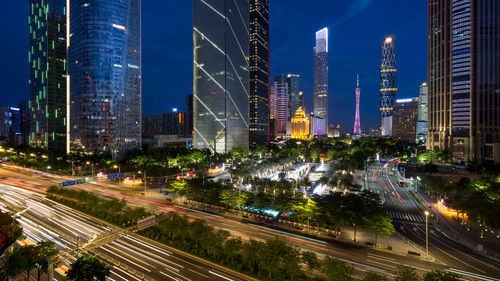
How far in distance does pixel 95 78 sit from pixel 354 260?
4230 inches

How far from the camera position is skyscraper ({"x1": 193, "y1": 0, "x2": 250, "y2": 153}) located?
10881 centimetres

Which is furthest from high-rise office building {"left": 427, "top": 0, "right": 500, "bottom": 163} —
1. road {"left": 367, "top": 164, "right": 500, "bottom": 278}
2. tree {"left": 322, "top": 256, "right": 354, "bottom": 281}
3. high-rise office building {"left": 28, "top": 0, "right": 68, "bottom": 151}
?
high-rise office building {"left": 28, "top": 0, "right": 68, "bottom": 151}

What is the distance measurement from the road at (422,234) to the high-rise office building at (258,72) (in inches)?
4504

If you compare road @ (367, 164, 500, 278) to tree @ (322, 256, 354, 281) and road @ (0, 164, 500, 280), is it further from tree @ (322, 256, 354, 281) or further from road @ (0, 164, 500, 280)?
tree @ (322, 256, 354, 281)

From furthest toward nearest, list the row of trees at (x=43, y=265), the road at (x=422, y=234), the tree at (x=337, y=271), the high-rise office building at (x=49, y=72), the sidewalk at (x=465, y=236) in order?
the high-rise office building at (x=49, y=72)
the sidewalk at (x=465, y=236)
the road at (x=422, y=234)
the row of trees at (x=43, y=265)
the tree at (x=337, y=271)

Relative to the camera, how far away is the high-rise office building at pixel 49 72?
424ft

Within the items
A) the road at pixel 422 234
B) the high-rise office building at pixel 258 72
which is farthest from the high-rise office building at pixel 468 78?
the high-rise office building at pixel 258 72

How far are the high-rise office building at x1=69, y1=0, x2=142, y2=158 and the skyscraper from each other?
95.8ft

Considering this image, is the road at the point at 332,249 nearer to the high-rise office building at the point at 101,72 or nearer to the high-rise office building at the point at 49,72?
the high-rise office building at the point at 101,72

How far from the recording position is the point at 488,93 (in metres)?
90.6

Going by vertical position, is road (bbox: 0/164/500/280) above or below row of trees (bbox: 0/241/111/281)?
below

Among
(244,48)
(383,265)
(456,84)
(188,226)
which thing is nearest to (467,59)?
(456,84)

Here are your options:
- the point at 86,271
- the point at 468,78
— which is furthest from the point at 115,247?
the point at 468,78

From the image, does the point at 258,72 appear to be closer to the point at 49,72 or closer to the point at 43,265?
the point at 49,72
